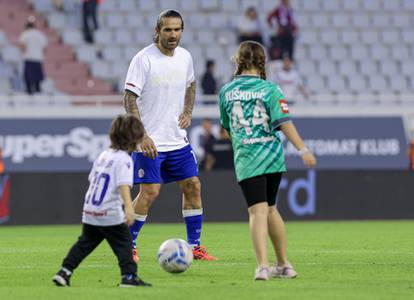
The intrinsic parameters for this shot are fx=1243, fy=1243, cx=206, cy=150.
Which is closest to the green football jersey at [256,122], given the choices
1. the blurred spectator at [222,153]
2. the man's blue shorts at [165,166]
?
the man's blue shorts at [165,166]

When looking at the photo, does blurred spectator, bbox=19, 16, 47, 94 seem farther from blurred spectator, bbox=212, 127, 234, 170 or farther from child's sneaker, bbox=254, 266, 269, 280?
child's sneaker, bbox=254, 266, 269, 280

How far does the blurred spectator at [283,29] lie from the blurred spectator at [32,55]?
5.21m

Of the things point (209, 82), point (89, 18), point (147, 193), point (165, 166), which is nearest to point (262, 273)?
point (147, 193)

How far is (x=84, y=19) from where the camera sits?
26.9 metres

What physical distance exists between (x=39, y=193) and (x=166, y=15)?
9.98 metres

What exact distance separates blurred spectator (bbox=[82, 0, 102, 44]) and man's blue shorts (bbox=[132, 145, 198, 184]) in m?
15.2

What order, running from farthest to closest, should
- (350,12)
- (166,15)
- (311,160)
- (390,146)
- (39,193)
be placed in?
(350,12)
(390,146)
(39,193)
(166,15)
(311,160)

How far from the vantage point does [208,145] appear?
77.6 ft

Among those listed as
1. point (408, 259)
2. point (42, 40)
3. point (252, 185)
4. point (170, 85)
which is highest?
point (42, 40)

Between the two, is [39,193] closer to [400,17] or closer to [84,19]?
[84,19]

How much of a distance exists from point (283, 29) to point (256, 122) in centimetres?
1721

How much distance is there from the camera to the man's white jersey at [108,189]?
29.6ft

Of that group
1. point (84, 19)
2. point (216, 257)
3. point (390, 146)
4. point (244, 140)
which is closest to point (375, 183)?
point (390, 146)

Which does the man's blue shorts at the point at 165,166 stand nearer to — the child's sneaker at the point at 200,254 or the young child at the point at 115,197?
the child's sneaker at the point at 200,254
